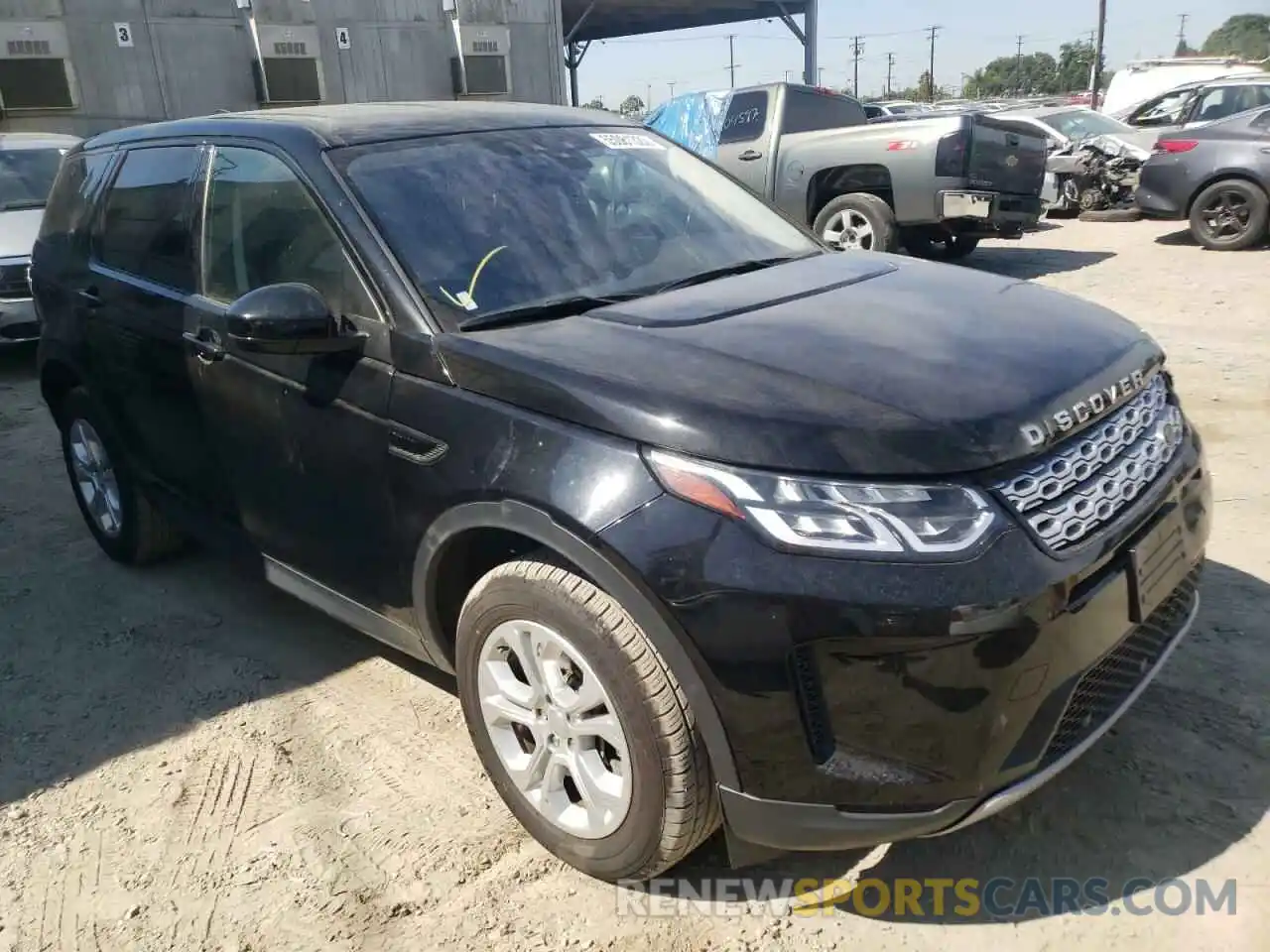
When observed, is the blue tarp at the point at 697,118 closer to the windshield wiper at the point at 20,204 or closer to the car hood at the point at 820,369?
the windshield wiper at the point at 20,204

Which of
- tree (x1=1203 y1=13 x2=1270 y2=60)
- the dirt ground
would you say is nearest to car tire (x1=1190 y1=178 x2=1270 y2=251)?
the dirt ground

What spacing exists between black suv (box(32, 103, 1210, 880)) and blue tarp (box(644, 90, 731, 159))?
305 inches

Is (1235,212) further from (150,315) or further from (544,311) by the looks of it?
(150,315)

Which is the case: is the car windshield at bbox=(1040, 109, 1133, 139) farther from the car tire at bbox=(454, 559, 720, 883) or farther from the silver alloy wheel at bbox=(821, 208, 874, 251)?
the car tire at bbox=(454, 559, 720, 883)

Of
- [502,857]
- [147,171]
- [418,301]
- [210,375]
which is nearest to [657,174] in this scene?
[418,301]

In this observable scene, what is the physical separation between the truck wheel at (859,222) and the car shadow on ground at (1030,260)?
1.41m

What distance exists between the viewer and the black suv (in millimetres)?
1982

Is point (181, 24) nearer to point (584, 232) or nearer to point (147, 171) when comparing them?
point (147, 171)

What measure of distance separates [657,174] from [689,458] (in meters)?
1.73

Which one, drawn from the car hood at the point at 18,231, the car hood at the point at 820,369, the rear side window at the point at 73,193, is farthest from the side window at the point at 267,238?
the car hood at the point at 18,231

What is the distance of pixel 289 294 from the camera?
2.65 metres

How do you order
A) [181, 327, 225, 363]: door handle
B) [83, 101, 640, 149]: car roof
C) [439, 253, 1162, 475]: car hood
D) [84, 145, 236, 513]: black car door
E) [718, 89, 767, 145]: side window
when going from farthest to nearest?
[718, 89, 767, 145]: side window < [84, 145, 236, 513]: black car door < [181, 327, 225, 363]: door handle < [83, 101, 640, 149]: car roof < [439, 253, 1162, 475]: car hood

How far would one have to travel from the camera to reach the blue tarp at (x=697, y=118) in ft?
35.4

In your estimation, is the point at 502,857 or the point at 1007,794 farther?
the point at 502,857
